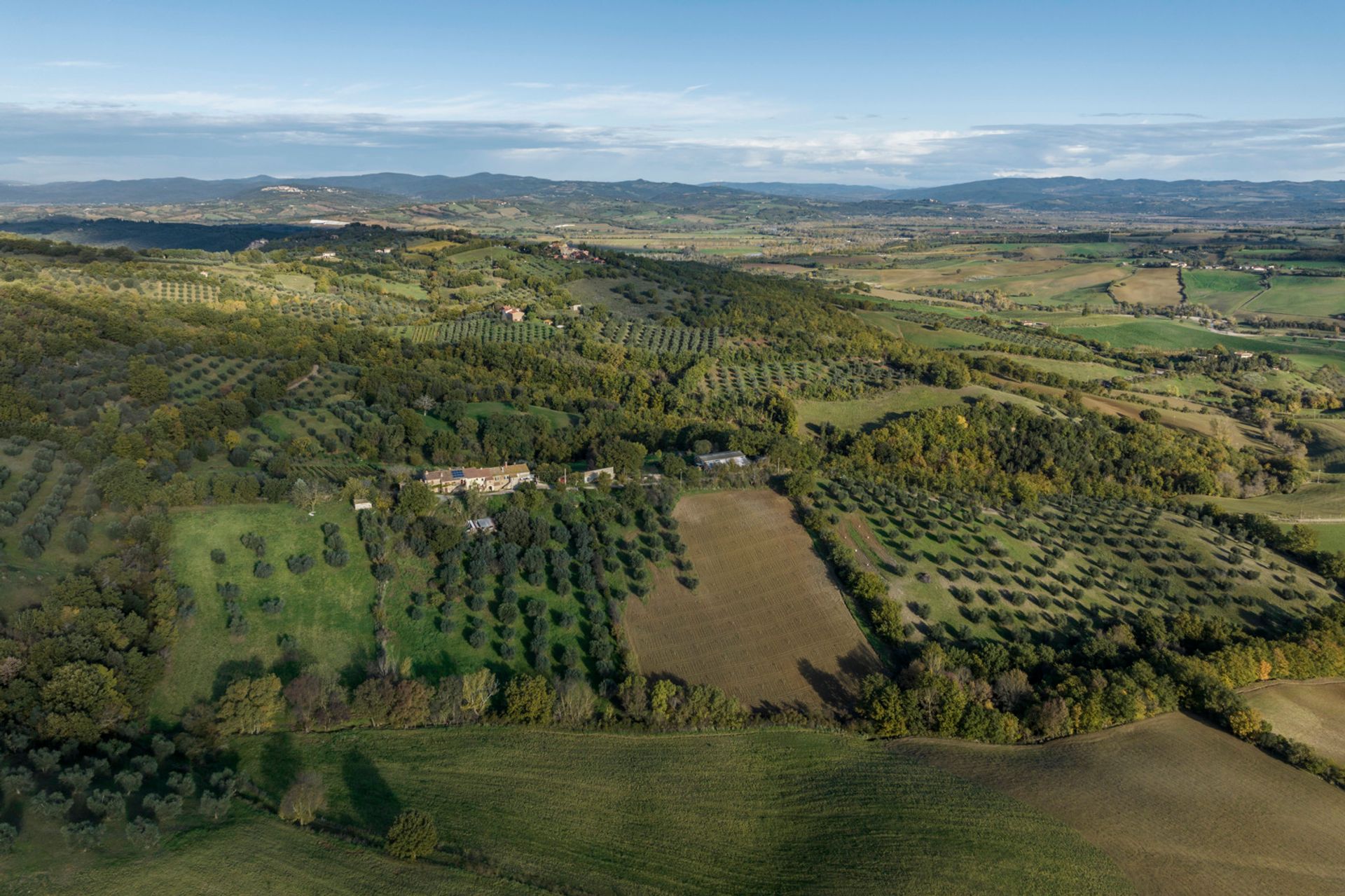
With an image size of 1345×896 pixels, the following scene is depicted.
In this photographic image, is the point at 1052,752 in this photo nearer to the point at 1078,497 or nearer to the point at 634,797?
the point at 634,797

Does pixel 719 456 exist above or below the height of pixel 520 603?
above

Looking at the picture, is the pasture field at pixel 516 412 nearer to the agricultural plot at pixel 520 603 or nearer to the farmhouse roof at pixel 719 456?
the farmhouse roof at pixel 719 456

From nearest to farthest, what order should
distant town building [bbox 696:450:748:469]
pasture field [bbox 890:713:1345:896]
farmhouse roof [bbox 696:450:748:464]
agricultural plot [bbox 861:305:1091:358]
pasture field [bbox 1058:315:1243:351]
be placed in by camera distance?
1. pasture field [bbox 890:713:1345:896]
2. distant town building [bbox 696:450:748:469]
3. farmhouse roof [bbox 696:450:748:464]
4. agricultural plot [bbox 861:305:1091:358]
5. pasture field [bbox 1058:315:1243:351]

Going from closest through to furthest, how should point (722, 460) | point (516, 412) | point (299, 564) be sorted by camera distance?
point (299, 564) → point (722, 460) → point (516, 412)

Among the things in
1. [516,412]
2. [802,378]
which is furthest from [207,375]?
[802,378]

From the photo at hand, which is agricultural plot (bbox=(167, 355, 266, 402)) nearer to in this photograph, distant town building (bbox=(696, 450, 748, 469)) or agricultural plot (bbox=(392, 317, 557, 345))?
agricultural plot (bbox=(392, 317, 557, 345))

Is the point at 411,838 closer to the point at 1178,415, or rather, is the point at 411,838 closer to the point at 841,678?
the point at 841,678

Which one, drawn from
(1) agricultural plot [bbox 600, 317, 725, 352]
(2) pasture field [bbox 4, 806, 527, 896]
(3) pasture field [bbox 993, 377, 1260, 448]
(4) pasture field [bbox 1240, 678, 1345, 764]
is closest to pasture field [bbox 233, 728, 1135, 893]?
(2) pasture field [bbox 4, 806, 527, 896]

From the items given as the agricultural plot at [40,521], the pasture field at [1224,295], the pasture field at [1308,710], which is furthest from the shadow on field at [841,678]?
the pasture field at [1224,295]
